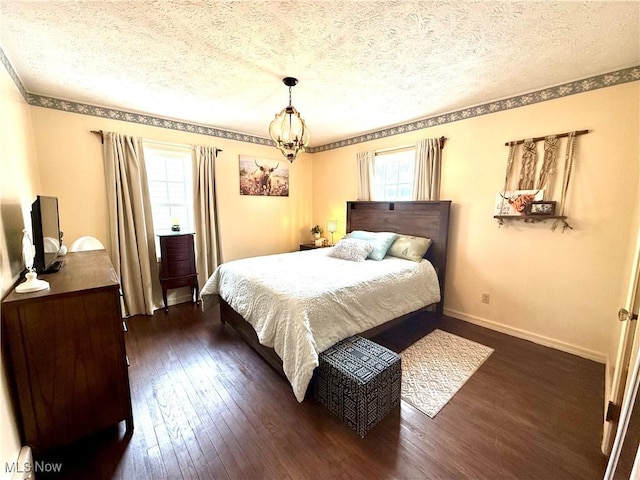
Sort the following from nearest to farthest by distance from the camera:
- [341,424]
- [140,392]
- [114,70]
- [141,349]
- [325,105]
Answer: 1. [341,424]
2. [140,392]
3. [114,70]
4. [141,349]
5. [325,105]

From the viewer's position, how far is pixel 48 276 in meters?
1.58

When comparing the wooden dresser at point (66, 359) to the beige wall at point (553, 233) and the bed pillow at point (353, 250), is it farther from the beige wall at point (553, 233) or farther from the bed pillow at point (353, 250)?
the beige wall at point (553, 233)

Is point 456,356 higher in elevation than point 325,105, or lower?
lower

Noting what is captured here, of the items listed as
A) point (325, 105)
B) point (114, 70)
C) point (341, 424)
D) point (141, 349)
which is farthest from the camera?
point (325, 105)

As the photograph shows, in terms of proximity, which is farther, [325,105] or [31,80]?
[325,105]

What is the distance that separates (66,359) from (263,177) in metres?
3.42

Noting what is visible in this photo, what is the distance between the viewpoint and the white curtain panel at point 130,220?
9.89 ft

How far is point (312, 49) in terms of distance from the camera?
1.82 metres

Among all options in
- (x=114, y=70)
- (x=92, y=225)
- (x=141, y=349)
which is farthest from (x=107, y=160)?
(x=141, y=349)

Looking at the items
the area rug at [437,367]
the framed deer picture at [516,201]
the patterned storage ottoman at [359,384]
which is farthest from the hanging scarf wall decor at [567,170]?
the patterned storage ottoman at [359,384]

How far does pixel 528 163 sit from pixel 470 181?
1.77ft

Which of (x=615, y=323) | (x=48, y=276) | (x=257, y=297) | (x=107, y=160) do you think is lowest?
(x=615, y=323)

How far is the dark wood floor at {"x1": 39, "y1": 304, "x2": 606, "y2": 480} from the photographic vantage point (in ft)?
4.42

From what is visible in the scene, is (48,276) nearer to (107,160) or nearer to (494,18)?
(107,160)
